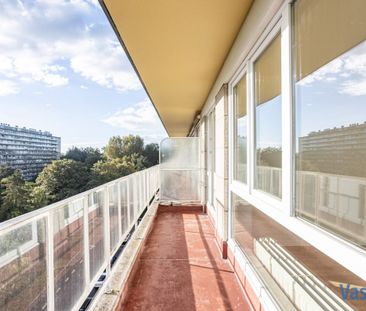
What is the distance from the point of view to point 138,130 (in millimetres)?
85125

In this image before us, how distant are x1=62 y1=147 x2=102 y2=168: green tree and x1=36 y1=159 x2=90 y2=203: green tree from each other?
11.4 m

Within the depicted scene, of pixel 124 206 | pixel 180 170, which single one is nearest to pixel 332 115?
pixel 124 206

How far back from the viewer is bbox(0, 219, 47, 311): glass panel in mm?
1219

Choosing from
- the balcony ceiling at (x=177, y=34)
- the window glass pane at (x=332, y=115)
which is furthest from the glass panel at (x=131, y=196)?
the window glass pane at (x=332, y=115)

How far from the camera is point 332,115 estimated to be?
1391 millimetres

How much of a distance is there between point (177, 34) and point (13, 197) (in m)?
43.9

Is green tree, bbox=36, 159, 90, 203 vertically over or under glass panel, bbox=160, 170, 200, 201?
under

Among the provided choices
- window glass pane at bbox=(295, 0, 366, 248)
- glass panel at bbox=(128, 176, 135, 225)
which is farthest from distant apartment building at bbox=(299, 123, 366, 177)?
glass panel at bbox=(128, 176, 135, 225)

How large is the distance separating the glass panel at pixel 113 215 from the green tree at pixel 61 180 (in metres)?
51.8

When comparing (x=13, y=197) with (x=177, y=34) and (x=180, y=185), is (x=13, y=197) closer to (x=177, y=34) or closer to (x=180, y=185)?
(x=180, y=185)

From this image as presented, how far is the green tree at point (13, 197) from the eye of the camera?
125 ft

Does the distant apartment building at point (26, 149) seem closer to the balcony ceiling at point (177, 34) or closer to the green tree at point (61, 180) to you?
the green tree at point (61, 180)

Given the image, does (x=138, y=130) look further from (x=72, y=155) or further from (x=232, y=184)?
(x=232, y=184)

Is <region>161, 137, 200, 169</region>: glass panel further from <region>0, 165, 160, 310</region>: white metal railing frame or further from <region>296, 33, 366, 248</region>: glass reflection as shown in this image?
<region>296, 33, 366, 248</region>: glass reflection
